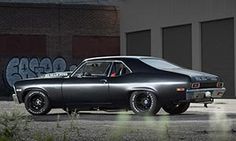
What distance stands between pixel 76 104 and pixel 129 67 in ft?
5.64

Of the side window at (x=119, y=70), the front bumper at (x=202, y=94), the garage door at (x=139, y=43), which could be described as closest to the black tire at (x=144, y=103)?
the side window at (x=119, y=70)

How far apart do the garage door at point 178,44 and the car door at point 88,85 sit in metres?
15.2

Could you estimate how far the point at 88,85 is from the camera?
16.6 metres

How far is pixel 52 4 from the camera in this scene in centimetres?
3622

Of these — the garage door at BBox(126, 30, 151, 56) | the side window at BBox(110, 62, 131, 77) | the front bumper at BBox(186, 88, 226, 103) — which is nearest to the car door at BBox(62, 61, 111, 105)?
the side window at BBox(110, 62, 131, 77)

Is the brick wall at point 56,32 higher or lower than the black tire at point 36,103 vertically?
higher

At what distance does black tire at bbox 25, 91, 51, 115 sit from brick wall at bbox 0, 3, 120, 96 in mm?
18523

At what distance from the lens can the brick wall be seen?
35500mm

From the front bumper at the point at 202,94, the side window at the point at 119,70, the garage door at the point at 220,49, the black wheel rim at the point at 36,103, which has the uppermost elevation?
the garage door at the point at 220,49

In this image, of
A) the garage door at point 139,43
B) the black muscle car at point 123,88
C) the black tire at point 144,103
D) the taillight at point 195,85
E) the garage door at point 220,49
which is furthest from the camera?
the garage door at point 139,43

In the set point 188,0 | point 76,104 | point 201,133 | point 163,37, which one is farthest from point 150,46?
point 201,133

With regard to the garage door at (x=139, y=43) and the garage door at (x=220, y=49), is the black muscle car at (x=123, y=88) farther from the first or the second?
the garage door at (x=139, y=43)

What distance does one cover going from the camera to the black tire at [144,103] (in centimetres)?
1576

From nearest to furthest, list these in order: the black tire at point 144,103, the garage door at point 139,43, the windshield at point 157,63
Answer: the black tire at point 144,103 → the windshield at point 157,63 → the garage door at point 139,43
